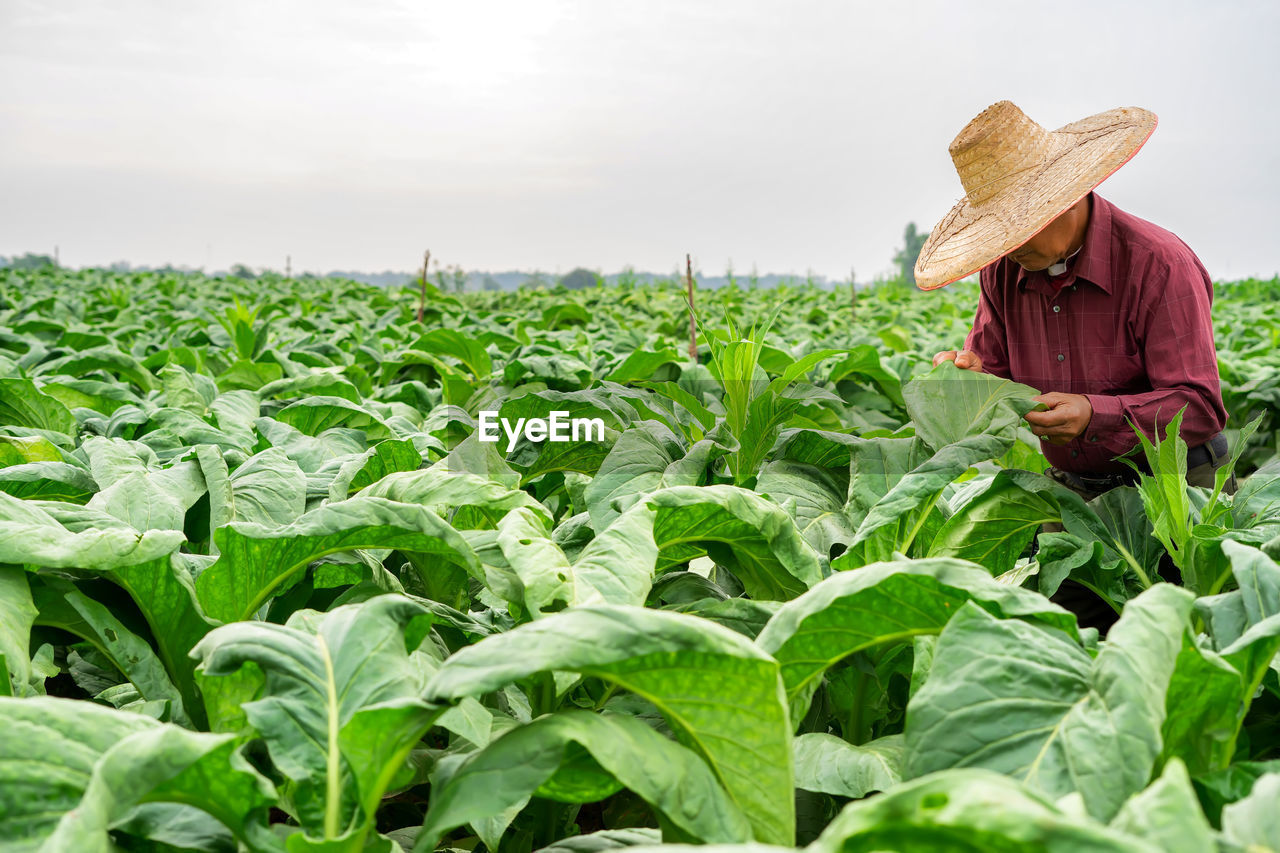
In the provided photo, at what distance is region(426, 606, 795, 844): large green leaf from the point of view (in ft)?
3.01

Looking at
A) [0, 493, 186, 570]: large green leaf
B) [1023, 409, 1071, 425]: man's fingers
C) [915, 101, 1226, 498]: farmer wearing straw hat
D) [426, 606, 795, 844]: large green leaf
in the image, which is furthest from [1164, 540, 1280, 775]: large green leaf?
[915, 101, 1226, 498]: farmer wearing straw hat

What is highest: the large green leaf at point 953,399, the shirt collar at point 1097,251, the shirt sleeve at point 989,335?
the shirt collar at point 1097,251

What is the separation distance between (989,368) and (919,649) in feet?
7.83

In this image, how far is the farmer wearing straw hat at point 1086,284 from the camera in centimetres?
259

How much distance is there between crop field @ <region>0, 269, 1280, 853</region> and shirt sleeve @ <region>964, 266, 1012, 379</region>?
4.07 ft

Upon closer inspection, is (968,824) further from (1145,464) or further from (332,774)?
(1145,464)

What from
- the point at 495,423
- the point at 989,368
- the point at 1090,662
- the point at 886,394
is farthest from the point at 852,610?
the point at 886,394

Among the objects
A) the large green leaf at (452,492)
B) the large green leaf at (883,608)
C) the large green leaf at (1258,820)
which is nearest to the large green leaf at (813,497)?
the large green leaf at (452,492)

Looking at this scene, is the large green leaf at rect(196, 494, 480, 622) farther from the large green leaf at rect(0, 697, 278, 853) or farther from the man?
the man

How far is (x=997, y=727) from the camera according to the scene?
99 centimetres
